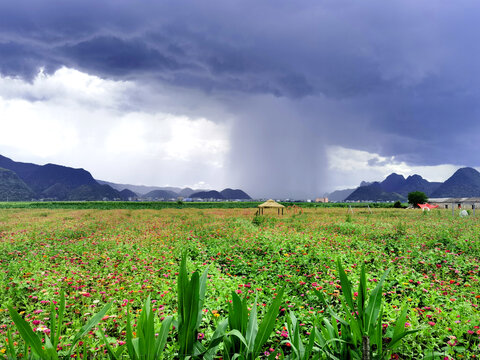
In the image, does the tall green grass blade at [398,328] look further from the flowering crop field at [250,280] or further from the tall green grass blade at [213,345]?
the tall green grass blade at [213,345]

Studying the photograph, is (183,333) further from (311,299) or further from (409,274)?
(409,274)

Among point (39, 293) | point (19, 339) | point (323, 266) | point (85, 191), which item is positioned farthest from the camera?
point (85, 191)

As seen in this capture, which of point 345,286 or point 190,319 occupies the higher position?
point 345,286

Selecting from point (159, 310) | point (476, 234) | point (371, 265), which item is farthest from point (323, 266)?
point (476, 234)

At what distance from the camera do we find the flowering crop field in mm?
3004

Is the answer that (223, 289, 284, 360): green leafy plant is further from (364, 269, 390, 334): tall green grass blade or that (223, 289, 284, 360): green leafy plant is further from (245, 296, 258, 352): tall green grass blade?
(364, 269, 390, 334): tall green grass blade

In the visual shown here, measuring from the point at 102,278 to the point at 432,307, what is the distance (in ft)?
19.0

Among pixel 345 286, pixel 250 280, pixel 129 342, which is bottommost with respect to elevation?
pixel 250 280

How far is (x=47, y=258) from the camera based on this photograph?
→ 6.29m

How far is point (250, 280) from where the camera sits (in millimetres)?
5047

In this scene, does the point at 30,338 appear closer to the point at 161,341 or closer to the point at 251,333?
the point at 161,341

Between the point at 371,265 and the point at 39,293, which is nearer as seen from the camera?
the point at 39,293

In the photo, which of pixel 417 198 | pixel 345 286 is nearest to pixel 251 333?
pixel 345 286

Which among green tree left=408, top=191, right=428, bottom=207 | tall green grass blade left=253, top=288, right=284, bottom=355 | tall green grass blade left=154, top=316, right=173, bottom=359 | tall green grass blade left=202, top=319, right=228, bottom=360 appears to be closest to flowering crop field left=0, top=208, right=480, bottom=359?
tall green grass blade left=253, top=288, right=284, bottom=355
